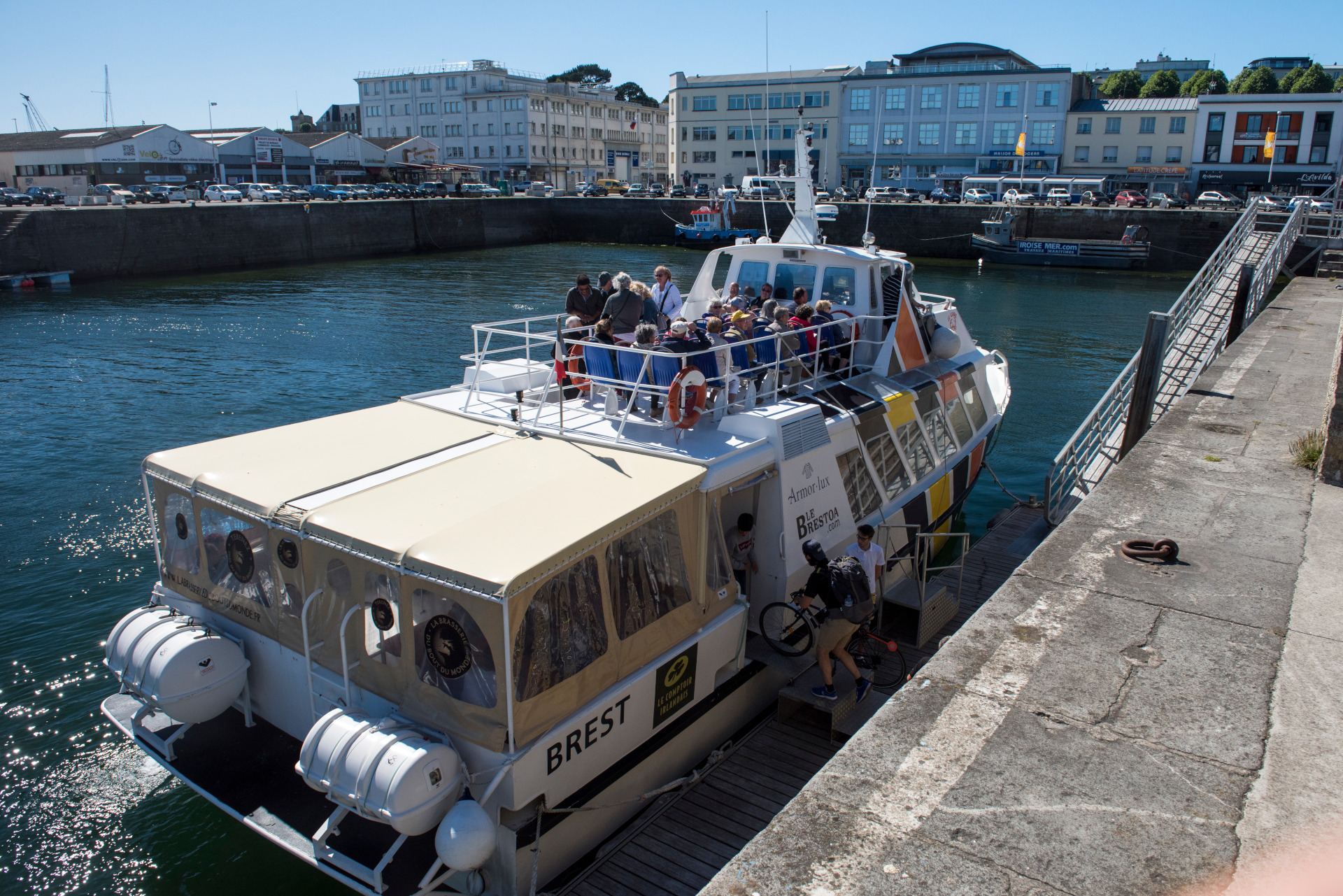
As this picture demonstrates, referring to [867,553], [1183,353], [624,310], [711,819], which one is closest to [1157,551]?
[867,553]

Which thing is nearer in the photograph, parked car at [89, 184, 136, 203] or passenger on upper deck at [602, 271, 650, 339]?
passenger on upper deck at [602, 271, 650, 339]

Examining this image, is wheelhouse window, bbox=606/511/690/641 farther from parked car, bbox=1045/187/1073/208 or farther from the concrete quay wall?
parked car, bbox=1045/187/1073/208

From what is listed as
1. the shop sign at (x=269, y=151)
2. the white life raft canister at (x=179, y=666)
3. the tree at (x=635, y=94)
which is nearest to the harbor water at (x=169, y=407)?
the white life raft canister at (x=179, y=666)

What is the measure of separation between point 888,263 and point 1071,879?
865 cm

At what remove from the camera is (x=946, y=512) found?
1144 cm

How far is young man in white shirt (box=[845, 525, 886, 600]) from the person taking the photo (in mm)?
7727

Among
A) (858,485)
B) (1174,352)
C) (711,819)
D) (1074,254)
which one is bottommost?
(711,819)

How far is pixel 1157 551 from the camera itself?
666cm

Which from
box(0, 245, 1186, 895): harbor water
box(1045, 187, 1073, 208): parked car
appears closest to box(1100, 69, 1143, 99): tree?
box(1045, 187, 1073, 208): parked car

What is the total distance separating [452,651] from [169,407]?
62.8 ft

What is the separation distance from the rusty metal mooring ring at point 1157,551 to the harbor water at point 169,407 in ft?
14.1

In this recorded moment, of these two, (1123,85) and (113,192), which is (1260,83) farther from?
(113,192)

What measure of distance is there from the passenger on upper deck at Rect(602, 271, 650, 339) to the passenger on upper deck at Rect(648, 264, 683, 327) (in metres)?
1.44

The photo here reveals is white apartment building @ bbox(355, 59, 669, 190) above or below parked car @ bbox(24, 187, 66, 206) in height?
above
